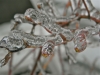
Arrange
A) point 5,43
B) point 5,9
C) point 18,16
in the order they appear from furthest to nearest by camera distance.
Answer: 1. point 5,9
2. point 18,16
3. point 5,43

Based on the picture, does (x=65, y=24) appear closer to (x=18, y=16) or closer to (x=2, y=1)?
(x=18, y=16)

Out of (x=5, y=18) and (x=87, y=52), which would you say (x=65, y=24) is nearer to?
(x=87, y=52)

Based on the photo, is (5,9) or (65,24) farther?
(5,9)

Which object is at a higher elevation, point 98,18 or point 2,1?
point 2,1

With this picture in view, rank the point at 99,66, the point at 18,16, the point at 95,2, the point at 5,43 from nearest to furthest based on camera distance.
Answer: the point at 5,43, the point at 18,16, the point at 95,2, the point at 99,66

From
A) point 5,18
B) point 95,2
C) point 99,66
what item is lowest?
point 99,66

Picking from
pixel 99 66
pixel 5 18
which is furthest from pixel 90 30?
pixel 5 18

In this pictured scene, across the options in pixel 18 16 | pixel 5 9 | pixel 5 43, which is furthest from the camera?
pixel 5 9

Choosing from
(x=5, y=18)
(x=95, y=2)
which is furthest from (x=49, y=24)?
(x=5, y=18)

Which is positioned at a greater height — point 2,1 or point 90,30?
point 2,1
